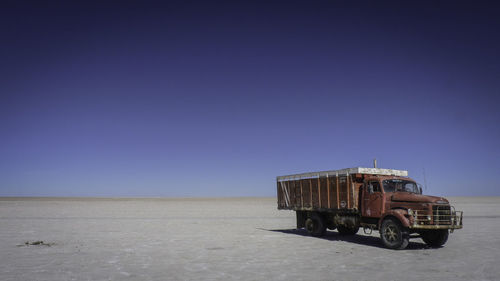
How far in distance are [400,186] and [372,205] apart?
1436 millimetres

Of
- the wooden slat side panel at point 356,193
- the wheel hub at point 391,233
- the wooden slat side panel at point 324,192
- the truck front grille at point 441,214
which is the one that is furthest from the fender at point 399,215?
the wooden slat side panel at point 324,192

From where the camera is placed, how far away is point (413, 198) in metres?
14.0

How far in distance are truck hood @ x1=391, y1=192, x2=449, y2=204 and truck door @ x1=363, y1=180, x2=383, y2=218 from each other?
567mm

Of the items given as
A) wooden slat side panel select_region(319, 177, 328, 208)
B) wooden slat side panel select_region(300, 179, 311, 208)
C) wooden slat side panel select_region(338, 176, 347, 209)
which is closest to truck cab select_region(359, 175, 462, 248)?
wooden slat side panel select_region(338, 176, 347, 209)

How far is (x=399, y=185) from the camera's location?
15.4m

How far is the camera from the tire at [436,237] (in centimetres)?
1441

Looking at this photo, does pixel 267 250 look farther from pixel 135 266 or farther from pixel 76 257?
pixel 76 257

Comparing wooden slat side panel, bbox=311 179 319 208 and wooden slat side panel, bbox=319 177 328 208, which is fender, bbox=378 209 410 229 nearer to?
wooden slat side panel, bbox=319 177 328 208

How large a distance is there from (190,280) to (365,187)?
9.18m

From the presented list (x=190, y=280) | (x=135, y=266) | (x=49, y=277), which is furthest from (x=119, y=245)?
(x=190, y=280)

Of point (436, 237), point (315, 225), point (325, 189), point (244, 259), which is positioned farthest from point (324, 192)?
point (244, 259)

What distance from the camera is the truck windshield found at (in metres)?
15.2

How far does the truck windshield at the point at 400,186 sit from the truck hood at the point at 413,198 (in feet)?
1.49

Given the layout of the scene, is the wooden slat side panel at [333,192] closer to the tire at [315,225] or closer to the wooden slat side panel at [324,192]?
the wooden slat side panel at [324,192]
